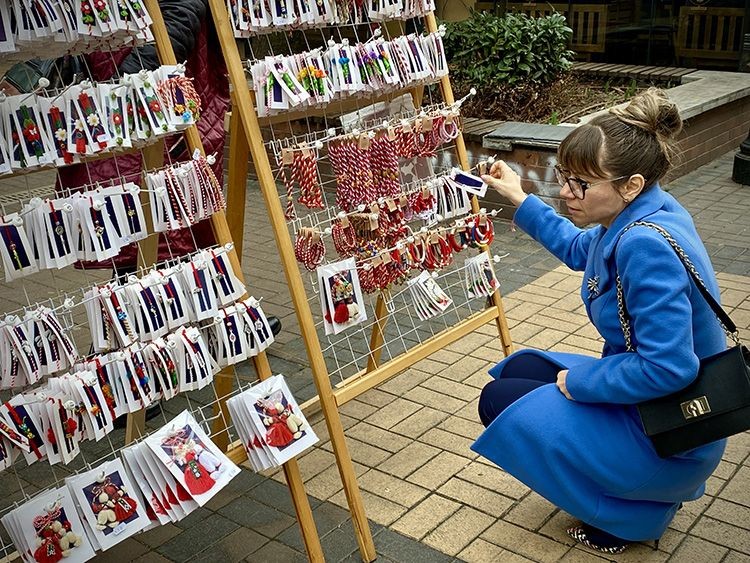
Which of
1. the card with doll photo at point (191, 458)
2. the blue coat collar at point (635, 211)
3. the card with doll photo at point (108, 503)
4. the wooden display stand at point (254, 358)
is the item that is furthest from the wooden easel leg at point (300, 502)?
the blue coat collar at point (635, 211)

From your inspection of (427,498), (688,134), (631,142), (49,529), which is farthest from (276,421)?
(688,134)

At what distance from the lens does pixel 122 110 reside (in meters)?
2.24

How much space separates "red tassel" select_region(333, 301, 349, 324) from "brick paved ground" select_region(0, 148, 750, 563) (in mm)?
800

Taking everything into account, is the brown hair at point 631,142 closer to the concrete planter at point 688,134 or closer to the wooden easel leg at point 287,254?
the wooden easel leg at point 287,254

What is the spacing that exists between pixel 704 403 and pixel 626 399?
217mm

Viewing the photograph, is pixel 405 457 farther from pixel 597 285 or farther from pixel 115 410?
pixel 115 410

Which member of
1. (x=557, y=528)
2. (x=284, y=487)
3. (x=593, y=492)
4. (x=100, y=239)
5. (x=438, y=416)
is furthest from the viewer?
(x=438, y=416)

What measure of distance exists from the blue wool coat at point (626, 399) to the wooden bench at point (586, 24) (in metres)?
7.78

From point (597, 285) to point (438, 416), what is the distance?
1.39 m

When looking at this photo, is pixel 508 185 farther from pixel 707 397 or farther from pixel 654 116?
pixel 707 397

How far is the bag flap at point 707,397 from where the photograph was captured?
2.30 m

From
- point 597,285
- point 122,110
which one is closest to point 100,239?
point 122,110

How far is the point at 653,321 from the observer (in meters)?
2.31

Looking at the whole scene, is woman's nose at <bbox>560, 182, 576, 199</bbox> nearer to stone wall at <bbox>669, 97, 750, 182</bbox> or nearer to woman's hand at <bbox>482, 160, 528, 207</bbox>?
woman's hand at <bbox>482, 160, 528, 207</bbox>
